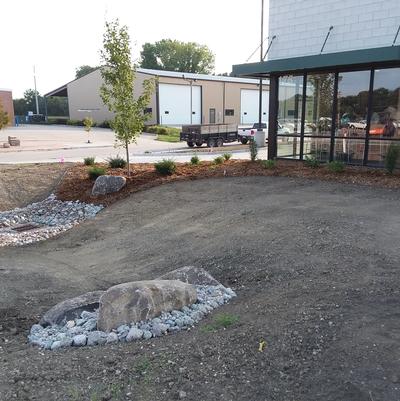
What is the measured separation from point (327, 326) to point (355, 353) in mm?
514

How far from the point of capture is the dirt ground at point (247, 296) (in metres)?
3.46

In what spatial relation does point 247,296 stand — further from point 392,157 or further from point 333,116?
point 333,116

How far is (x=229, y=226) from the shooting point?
8.54m

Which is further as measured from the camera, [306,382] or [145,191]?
[145,191]

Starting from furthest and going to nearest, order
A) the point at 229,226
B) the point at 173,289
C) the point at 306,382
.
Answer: the point at 229,226 → the point at 173,289 → the point at 306,382

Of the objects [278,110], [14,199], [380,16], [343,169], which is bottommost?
[14,199]

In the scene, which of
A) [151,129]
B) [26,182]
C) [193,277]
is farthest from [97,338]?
[151,129]

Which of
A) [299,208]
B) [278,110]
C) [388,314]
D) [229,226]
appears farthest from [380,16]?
[388,314]

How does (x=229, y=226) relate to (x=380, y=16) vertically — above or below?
below

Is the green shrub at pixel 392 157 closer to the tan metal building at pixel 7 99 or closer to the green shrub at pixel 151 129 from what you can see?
the green shrub at pixel 151 129

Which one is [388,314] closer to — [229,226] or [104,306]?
[104,306]

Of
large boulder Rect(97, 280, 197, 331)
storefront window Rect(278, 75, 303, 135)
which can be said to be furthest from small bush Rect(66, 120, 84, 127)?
large boulder Rect(97, 280, 197, 331)

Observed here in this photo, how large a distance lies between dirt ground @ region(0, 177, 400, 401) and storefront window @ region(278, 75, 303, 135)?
437 centimetres

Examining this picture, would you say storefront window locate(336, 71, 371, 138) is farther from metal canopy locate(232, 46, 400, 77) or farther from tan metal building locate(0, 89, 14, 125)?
tan metal building locate(0, 89, 14, 125)
